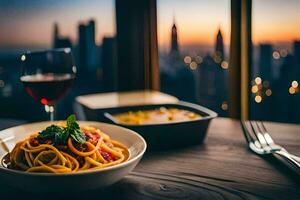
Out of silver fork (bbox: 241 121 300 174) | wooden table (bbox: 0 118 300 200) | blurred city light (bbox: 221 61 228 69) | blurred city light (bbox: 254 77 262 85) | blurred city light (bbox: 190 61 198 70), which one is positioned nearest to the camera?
wooden table (bbox: 0 118 300 200)

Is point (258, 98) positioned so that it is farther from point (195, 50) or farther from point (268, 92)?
point (195, 50)

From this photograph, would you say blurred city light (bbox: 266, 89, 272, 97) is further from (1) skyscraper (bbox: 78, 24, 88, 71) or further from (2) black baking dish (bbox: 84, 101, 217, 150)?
(1) skyscraper (bbox: 78, 24, 88, 71)

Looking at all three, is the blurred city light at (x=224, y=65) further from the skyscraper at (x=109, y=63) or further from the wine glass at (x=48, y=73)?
the wine glass at (x=48, y=73)

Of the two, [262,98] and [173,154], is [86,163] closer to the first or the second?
[173,154]

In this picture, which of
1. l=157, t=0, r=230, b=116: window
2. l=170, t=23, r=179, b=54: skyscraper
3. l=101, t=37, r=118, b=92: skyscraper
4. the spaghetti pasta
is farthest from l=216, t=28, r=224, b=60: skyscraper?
the spaghetti pasta

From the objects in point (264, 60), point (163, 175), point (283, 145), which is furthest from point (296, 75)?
point (163, 175)

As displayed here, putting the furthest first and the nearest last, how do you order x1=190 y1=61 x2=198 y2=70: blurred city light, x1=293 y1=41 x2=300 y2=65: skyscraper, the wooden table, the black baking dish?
x1=190 y1=61 x2=198 y2=70: blurred city light < x1=293 y1=41 x2=300 y2=65: skyscraper < the black baking dish < the wooden table
